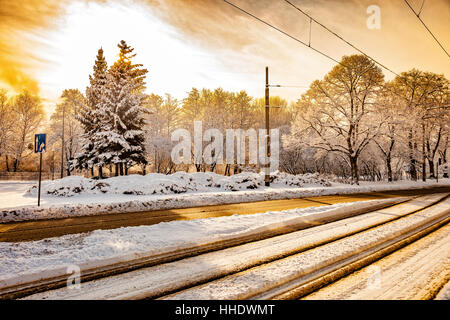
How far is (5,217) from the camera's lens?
7.64 meters

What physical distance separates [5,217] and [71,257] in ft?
→ 18.5

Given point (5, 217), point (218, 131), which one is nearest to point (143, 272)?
point (5, 217)

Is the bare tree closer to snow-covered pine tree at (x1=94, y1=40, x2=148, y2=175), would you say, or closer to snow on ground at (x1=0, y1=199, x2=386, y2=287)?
snow-covered pine tree at (x1=94, y1=40, x2=148, y2=175)

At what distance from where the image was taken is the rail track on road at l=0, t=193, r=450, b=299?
2.91 m

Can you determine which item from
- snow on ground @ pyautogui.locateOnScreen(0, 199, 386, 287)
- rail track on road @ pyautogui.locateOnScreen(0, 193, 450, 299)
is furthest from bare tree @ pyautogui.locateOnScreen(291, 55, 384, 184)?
snow on ground @ pyautogui.locateOnScreen(0, 199, 386, 287)

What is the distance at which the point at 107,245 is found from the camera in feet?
14.8

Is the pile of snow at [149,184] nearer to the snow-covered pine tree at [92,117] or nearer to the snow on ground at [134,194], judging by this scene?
the snow on ground at [134,194]

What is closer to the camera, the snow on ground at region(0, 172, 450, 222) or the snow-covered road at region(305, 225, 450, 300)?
the snow-covered road at region(305, 225, 450, 300)

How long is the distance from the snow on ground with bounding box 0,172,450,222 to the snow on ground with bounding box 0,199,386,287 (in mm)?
3889

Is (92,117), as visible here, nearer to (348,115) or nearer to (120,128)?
(120,128)

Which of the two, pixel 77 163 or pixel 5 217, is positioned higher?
pixel 77 163

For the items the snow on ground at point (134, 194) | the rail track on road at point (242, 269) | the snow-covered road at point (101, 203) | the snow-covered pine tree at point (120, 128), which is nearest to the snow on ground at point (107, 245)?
the rail track on road at point (242, 269)

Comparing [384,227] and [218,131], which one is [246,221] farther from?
[218,131]

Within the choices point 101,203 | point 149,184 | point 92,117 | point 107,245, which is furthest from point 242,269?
point 92,117
